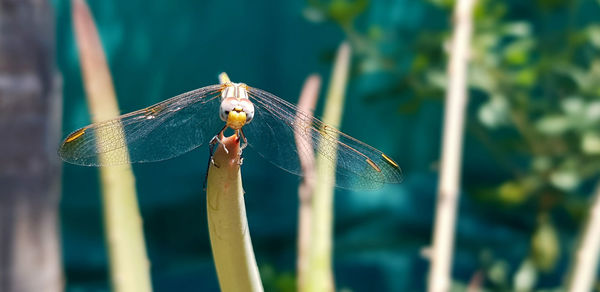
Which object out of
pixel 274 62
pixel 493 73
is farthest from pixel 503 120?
pixel 274 62

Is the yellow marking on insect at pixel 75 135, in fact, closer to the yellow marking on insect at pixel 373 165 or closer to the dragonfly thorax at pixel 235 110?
the dragonfly thorax at pixel 235 110

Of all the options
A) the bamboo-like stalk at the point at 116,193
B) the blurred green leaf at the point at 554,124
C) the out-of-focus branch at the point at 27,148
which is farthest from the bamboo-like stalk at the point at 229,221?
the blurred green leaf at the point at 554,124

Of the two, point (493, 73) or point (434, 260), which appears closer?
point (434, 260)

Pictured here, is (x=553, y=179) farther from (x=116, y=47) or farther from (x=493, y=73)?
(x=116, y=47)

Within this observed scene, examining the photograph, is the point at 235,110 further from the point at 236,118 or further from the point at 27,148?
the point at 27,148

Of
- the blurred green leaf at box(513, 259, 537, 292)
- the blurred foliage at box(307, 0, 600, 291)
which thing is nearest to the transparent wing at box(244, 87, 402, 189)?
the blurred foliage at box(307, 0, 600, 291)
